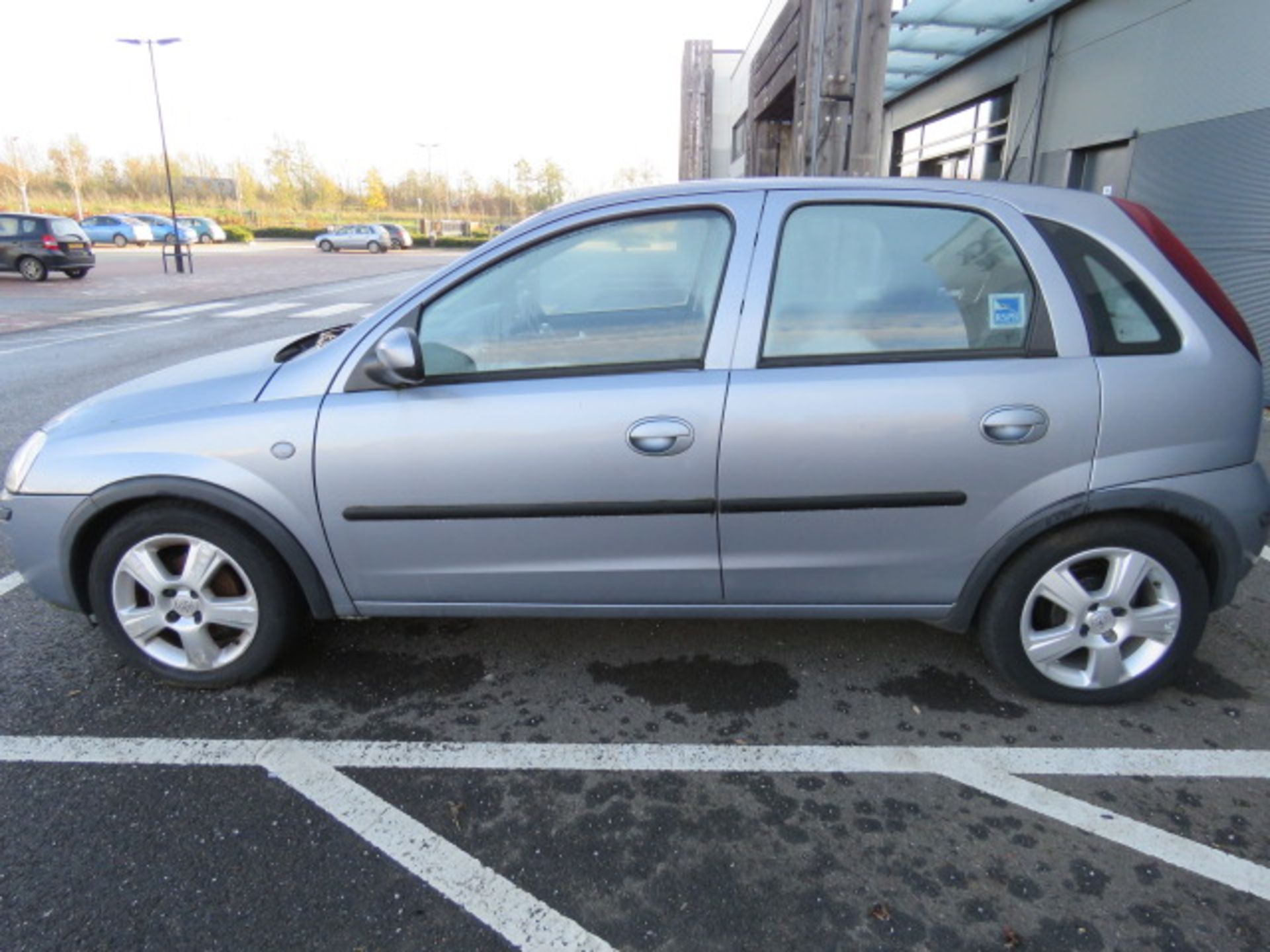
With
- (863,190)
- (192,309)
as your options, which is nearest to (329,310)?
(192,309)

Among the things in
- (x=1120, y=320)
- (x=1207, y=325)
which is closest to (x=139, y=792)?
(x=1120, y=320)

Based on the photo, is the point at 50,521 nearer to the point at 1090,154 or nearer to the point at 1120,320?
the point at 1120,320

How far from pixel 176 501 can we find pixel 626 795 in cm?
175

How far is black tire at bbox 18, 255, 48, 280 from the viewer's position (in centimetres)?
2022

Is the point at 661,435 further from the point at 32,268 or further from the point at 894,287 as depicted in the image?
the point at 32,268

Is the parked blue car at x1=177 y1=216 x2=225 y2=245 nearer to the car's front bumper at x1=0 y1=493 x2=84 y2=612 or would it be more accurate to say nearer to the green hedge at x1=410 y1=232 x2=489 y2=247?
the green hedge at x1=410 y1=232 x2=489 y2=247

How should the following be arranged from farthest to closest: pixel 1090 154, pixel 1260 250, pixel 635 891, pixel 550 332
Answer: pixel 1090 154
pixel 1260 250
pixel 550 332
pixel 635 891

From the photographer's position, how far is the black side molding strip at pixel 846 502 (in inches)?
98.5

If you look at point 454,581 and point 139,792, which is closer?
point 139,792

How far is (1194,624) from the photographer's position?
8.58 ft

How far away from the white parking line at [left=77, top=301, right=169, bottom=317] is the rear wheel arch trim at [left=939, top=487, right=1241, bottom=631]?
53.8ft

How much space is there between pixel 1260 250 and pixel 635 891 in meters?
7.57

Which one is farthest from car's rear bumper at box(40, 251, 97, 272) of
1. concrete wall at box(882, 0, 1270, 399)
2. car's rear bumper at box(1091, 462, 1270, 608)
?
car's rear bumper at box(1091, 462, 1270, 608)

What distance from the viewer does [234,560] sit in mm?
2689
